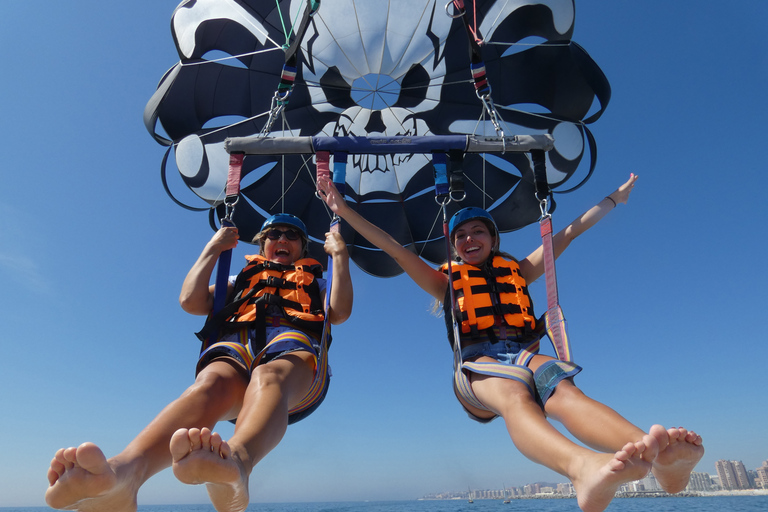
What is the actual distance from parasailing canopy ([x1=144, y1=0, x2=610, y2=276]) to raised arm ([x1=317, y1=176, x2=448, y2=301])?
4.01ft

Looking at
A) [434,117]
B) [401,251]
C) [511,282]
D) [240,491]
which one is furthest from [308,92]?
[240,491]

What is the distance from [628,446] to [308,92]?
16.1 feet

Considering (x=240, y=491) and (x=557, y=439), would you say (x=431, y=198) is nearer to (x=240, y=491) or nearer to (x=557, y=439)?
(x=557, y=439)

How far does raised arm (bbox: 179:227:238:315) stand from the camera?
3.07m

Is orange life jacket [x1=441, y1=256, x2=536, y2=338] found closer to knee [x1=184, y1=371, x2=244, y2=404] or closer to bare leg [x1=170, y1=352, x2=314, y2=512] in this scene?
bare leg [x1=170, y1=352, x2=314, y2=512]

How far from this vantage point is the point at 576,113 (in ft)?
16.6

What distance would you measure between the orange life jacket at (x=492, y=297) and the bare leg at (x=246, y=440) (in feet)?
3.77

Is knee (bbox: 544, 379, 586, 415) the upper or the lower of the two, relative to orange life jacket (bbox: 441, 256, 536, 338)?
lower

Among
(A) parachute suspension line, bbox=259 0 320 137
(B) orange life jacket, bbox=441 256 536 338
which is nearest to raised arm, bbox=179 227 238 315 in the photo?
(A) parachute suspension line, bbox=259 0 320 137

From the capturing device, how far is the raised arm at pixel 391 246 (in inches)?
133

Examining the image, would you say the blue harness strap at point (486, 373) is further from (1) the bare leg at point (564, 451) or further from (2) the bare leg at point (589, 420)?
(2) the bare leg at point (589, 420)

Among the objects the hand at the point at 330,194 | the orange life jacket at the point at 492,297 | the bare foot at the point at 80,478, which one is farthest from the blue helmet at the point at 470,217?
the bare foot at the point at 80,478

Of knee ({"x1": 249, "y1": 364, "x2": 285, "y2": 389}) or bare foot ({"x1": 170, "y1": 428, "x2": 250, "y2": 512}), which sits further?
knee ({"x1": 249, "y1": 364, "x2": 285, "y2": 389})

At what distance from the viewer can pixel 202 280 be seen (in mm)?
3086
